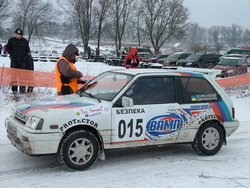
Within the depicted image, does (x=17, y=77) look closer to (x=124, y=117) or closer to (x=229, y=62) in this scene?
(x=124, y=117)

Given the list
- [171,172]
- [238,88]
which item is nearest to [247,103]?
[238,88]

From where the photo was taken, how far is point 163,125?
550cm

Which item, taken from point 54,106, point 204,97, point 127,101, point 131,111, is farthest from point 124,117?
point 204,97

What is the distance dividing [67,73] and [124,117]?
2036 millimetres

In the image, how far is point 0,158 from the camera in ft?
18.2

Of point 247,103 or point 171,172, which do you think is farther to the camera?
point 247,103

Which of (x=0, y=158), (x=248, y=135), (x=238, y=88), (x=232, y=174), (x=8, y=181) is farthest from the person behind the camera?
(x=238, y=88)

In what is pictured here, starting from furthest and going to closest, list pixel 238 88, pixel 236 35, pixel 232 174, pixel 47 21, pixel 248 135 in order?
pixel 236 35
pixel 47 21
pixel 238 88
pixel 248 135
pixel 232 174

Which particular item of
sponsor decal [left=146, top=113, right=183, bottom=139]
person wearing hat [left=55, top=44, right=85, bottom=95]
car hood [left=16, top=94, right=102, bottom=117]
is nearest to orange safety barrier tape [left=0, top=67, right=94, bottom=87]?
person wearing hat [left=55, top=44, right=85, bottom=95]

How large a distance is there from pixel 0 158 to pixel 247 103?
362 inches

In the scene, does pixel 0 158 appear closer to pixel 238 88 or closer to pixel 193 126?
pixel 193 126

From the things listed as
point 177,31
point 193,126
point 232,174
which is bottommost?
point 232,174

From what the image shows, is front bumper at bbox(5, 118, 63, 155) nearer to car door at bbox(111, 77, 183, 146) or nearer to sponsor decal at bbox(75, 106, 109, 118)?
sponsor decal at bbox(75, 106, 109, 118)

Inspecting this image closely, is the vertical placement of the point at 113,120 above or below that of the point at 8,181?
above
